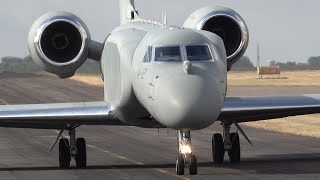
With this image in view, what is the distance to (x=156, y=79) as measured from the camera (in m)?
18.4

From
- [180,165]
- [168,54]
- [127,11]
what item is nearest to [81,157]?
[180,165]

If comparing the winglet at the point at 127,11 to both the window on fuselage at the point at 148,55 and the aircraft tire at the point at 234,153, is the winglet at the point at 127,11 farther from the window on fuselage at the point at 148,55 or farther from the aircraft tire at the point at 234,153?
the window on fuselage at the point at 148,55

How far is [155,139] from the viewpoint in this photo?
111 ft

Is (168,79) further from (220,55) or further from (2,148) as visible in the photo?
(2,148)

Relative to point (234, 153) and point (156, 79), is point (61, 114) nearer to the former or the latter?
point (234, 153)

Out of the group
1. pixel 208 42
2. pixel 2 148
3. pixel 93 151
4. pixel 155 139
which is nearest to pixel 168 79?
pixel 208 42

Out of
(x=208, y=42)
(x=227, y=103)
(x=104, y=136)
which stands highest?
(x=208, y=42)

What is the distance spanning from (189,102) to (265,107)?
18.9 ft

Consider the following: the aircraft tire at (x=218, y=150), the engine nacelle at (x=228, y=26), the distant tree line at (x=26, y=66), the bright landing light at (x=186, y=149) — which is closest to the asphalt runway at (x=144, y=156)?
the aircraft tire at (x=218, y=150)

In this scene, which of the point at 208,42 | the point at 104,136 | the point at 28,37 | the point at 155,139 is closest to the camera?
the point at 208,42

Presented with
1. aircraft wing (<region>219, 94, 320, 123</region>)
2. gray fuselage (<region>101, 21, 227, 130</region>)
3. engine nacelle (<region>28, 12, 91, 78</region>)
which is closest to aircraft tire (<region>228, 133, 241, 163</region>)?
aircraft wing (<region>219, 94, 320, 123</region>)

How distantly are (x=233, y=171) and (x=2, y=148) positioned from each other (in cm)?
1151

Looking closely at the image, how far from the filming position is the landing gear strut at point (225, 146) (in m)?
23.5

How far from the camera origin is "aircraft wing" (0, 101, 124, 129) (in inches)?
887
